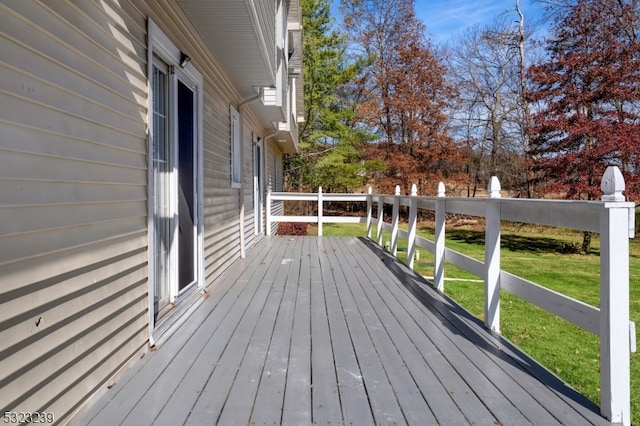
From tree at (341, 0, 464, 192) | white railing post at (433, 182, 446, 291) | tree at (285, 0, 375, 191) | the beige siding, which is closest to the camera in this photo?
the beige siding

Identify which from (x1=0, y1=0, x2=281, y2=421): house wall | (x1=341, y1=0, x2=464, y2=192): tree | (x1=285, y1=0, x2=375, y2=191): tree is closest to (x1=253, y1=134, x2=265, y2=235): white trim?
(x1=0, y1=0, x2=281, y2=421): house wall

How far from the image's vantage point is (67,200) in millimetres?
1857

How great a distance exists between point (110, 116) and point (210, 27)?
2022 mm

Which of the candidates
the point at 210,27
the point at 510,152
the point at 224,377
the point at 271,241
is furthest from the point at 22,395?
the point at 510,152

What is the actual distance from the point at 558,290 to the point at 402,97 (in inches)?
554

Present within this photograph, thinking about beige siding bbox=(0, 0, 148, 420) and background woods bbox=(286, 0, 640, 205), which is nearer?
beige siding bbox=(0, 0, 148, 420)

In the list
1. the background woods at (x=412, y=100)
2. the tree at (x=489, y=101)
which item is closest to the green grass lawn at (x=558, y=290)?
the background woods at (x=412, y=100)

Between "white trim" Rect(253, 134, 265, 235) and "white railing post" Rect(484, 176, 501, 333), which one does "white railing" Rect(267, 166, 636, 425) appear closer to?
"white railing post" Rect(484, 176, 501, 333)

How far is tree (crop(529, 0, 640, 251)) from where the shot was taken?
11.1m

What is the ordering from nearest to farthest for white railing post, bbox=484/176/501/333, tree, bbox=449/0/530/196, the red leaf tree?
white railing post, bbox=484/176/501/333
the red leaf tree
tree, bbox=449/0/530/196

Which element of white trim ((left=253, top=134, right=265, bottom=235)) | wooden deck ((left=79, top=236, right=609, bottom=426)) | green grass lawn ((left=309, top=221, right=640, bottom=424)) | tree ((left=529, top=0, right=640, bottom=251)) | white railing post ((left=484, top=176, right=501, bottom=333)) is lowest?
A: green grass lawn ((left=309, top=221, right=640, bottom=424))

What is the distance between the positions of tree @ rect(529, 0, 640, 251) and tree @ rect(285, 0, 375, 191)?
309 inches

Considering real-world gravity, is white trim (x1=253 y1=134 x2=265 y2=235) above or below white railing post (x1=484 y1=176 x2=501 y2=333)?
above

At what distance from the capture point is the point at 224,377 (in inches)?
93.1
